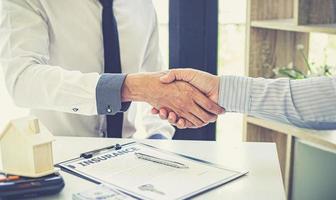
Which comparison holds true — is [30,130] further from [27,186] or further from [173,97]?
[173,97]

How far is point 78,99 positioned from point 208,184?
0.49 metres

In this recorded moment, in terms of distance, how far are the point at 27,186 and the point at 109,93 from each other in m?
0.42

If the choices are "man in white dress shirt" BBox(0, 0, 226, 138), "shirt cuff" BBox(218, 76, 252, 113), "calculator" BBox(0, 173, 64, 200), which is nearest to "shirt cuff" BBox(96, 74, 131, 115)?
"man in white dress shirt" BBox(0, 0, 226, 138)

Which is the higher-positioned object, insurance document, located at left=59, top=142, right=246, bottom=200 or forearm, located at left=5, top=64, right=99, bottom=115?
forearm, located at left=5, top=64, right=99, bottom=115

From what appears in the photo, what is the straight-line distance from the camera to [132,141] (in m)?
1.26

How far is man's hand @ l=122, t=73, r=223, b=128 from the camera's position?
1331 millimetres

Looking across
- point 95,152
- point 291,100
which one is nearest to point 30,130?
point 95,152

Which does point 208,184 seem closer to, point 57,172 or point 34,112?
point 57,172

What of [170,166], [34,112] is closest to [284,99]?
[170,166]

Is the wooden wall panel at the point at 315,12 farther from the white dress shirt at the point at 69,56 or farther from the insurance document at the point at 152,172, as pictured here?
the insurance document at the point at 152,172

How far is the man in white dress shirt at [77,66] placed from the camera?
1328 millimetres

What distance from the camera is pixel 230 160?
1137mm

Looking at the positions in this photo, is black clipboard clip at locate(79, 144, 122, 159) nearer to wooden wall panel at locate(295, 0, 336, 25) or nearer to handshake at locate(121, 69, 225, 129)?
handshake at locate(121, 69, 225, 129)

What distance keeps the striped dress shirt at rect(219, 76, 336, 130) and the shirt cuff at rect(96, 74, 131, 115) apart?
0.96ft
